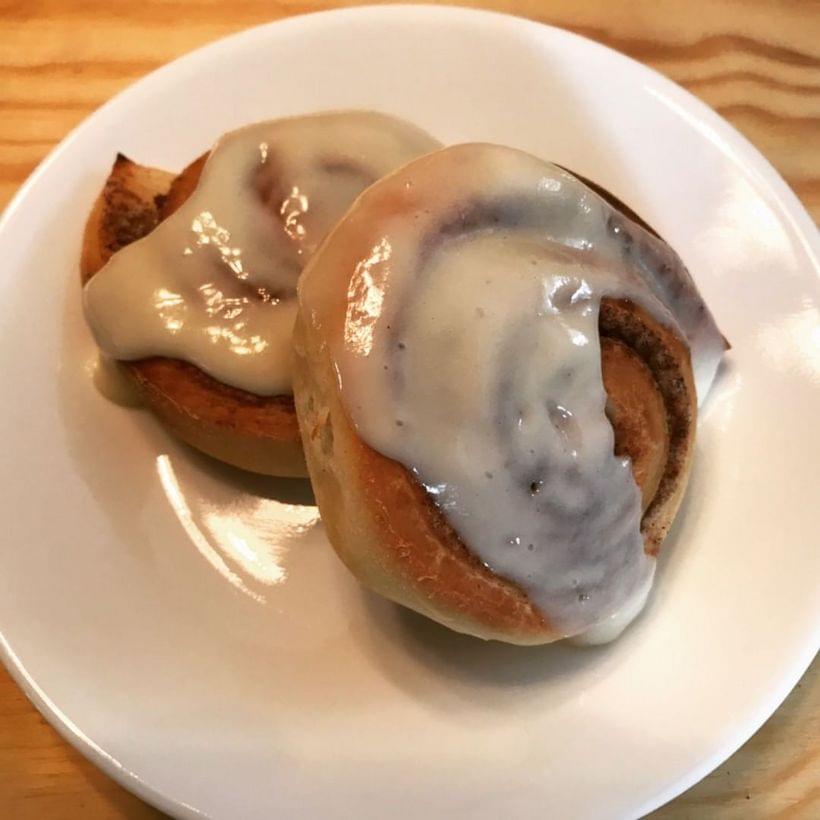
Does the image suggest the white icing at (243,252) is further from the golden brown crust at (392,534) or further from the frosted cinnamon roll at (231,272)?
the golden brown crust at (392,534)

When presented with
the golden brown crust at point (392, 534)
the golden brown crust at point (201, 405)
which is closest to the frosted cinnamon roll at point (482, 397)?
the golden brown crust at point (392, 534)

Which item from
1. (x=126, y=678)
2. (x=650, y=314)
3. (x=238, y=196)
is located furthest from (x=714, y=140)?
(x=126, y=678)

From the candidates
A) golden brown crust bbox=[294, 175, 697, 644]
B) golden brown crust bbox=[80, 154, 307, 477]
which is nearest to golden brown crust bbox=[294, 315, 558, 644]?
golden brown crust bbox=[294, 175, 697, 644]

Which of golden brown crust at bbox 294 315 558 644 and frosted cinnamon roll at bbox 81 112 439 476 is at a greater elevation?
frosted cinnamon roll at bbox 81 112 439 476

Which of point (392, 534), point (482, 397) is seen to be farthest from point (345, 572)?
point (482, 397)

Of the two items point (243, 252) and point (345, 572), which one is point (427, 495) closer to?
point (345, 572)

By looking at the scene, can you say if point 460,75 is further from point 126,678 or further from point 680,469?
point 126,678

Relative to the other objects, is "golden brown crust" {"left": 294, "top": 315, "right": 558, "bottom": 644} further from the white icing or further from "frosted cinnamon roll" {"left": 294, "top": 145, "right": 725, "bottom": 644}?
the white icing

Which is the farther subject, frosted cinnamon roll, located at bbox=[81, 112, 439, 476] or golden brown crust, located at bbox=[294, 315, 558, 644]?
frosted cinnamon roll, located at bbox=[81, 112, 439, 476]
